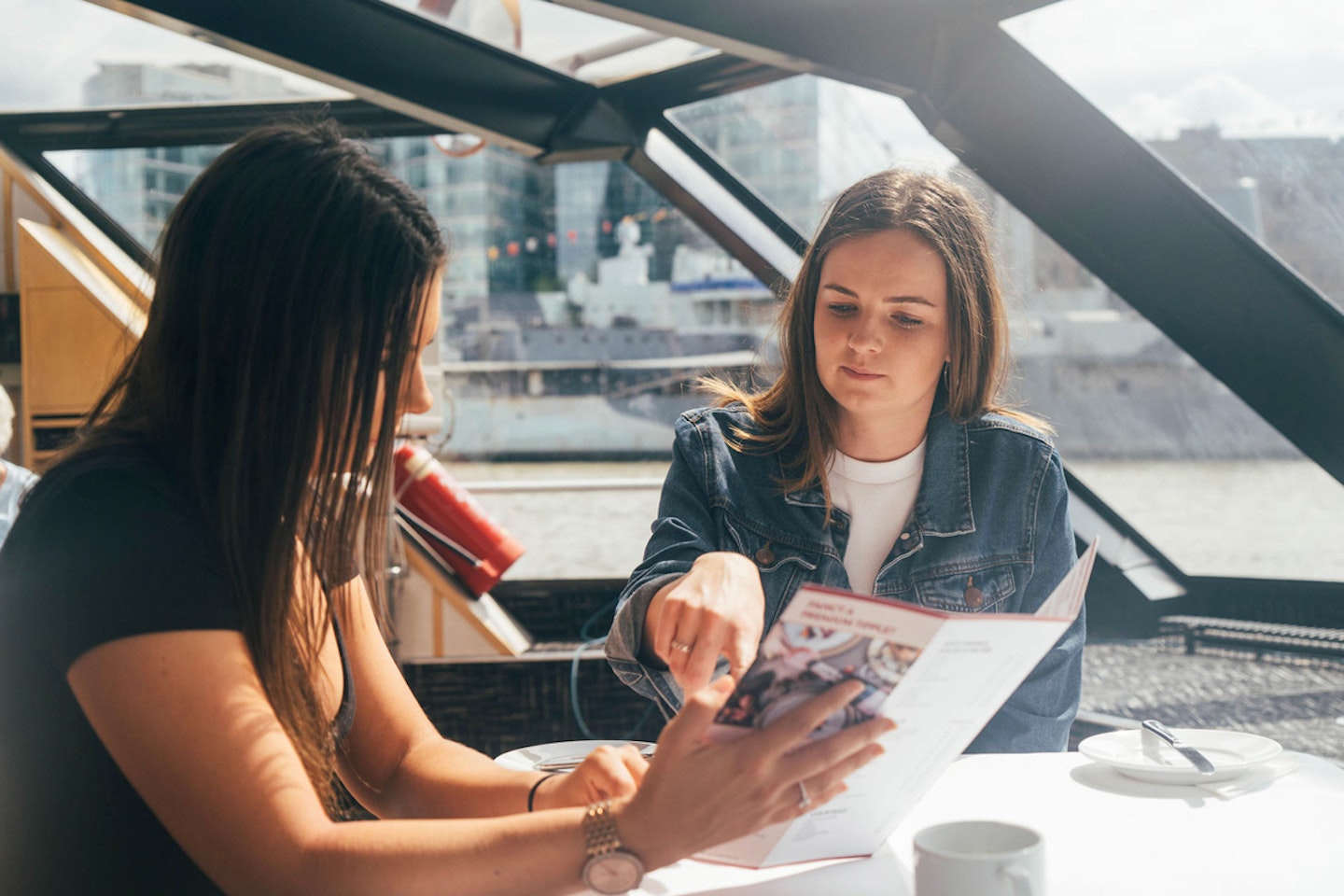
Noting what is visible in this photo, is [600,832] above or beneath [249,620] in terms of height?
beneath

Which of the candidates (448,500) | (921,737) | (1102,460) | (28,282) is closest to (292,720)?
(921,737)

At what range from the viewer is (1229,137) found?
103 inches

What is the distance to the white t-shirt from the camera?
1.59 meters

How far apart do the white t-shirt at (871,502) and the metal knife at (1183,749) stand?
0.43 meters

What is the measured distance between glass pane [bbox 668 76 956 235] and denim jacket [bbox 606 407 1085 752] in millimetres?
1441

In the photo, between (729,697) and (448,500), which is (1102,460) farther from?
(729,697)

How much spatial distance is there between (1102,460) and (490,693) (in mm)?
1953

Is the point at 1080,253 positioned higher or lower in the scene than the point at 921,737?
higher

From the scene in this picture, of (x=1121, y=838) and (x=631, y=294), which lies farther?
(x=631, y=294)

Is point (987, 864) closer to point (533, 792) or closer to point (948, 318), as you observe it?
point (533, 792)

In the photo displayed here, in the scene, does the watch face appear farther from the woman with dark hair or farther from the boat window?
the boat window

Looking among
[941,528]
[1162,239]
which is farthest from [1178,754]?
[1162,239]

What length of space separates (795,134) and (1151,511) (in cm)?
154

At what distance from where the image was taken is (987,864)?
30.1 inches
